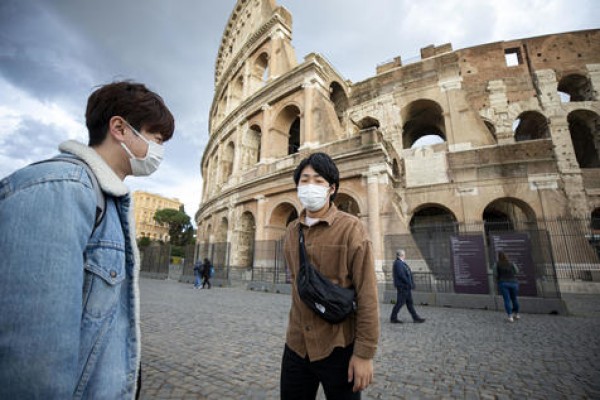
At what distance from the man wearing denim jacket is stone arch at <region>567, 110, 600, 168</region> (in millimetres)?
23340

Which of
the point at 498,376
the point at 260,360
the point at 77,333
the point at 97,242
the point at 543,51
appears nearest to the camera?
the point at 77,333

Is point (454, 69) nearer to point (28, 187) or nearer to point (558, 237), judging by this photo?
point (558, 237)

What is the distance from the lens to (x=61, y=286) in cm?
71

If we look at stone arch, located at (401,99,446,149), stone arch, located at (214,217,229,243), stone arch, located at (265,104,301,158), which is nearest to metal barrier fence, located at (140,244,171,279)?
stone arch, located at (214,217,229,243)

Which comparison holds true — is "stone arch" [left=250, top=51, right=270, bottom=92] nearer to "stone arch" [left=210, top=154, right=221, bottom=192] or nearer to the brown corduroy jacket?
"stone arch" [left=210, top=154, right=221, bottom=192]

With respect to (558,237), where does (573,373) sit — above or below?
below

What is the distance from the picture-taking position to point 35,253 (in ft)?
2.25

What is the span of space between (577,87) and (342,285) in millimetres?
24509

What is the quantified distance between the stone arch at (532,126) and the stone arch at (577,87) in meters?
2.41

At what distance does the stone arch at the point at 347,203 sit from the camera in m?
13.1

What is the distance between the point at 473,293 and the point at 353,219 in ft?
27.3

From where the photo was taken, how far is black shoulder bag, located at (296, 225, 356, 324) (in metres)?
1.45

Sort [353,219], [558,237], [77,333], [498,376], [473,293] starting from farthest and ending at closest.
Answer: [558,237]
[473,293]
[498,376]
[353,219]
[77,333]

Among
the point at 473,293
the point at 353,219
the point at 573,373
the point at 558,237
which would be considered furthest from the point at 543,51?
the point at 353,219
